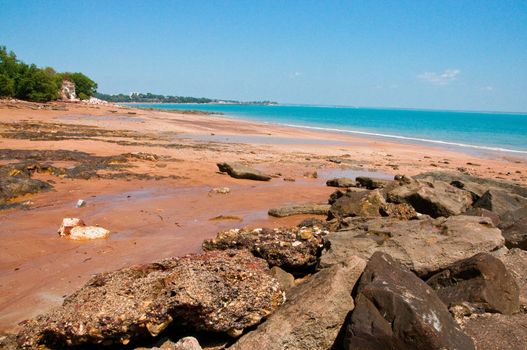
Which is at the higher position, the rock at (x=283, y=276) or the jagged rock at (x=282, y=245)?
the jagged rock at (x=282, y=245)

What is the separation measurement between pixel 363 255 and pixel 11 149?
17203 millimetres

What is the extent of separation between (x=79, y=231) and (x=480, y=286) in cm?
686

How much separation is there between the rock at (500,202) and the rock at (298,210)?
3654 mm

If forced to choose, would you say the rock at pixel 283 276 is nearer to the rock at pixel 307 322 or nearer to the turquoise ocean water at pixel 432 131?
the rock at pixel 307 322

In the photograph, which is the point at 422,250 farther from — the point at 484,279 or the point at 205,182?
the point at 205,182

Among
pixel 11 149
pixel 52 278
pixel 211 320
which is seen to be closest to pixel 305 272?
pixel 211 320

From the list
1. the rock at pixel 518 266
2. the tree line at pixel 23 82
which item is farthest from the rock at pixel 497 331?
the tree line at pixel 23 82

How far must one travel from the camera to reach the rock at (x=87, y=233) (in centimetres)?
765

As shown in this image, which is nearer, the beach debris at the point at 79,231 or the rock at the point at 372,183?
the beach debris at the point at 79,231

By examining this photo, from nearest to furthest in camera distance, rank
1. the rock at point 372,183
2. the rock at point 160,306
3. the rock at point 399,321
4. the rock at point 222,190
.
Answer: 1. the rock at point 399,321
2. the rock at point 160,306
3. the rock at point 222,190
4. the rock at point 372,183

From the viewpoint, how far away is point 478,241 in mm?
5684

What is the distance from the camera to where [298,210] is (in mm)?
10008

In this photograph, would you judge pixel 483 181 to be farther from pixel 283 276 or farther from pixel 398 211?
pixel 283 276

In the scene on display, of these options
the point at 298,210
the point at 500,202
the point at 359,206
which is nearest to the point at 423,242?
the point at 359,206
